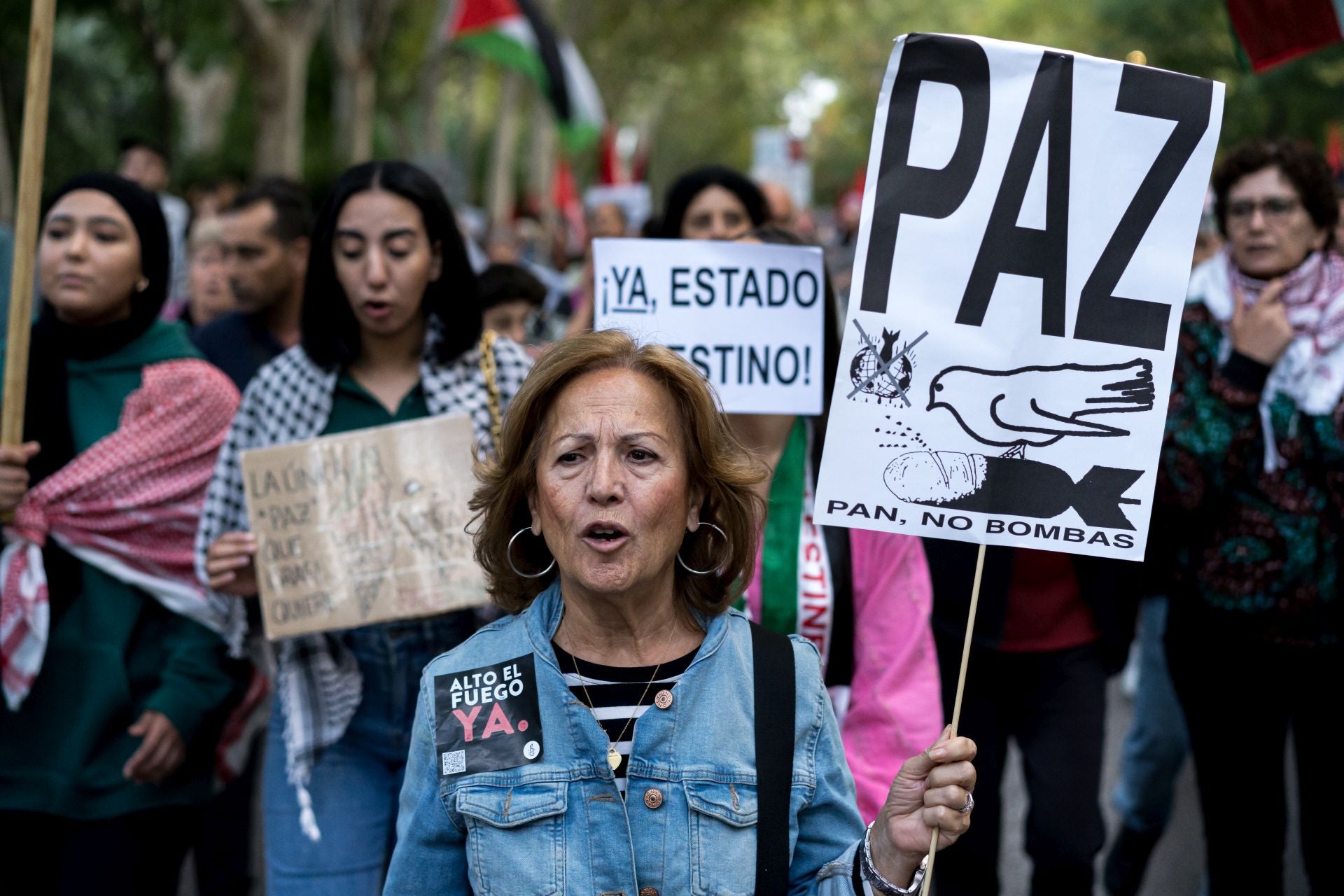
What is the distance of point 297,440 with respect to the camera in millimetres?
3822

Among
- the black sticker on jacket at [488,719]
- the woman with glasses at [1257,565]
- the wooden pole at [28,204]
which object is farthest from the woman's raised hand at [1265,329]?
the wooden pole at [28,204]

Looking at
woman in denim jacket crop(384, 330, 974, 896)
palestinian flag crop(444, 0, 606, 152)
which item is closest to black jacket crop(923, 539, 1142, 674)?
woman in denim jacket crop(384, 330, 974, 896)

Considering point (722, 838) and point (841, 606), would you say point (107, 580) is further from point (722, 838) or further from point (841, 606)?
point (722, 838)

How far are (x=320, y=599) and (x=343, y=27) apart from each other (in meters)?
15.9

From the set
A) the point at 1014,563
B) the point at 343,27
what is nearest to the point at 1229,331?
the point at 1014,563

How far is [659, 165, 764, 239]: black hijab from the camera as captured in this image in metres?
5.80

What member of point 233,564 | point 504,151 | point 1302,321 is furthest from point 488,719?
point 504,151

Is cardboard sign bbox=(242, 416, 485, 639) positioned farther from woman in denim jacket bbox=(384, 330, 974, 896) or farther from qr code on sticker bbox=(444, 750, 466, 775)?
qr code on sticker bbox=(444, 750, 466, 775)

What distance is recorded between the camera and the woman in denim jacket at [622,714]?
2494 mm

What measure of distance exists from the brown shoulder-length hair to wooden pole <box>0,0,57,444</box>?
1437 mm

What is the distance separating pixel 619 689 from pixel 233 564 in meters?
1.51

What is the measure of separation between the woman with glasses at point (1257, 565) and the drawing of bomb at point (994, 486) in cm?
175

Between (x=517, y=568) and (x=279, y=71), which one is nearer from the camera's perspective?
(x=517, y=568)

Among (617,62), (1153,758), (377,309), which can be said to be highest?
(617,62)
